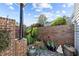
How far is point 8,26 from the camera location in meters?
2.79

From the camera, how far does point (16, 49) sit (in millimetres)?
2811

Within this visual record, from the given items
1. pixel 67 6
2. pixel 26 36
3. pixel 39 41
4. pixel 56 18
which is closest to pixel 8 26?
pixel 26 36

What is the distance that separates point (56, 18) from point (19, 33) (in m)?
0.64

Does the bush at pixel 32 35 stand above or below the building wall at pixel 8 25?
below

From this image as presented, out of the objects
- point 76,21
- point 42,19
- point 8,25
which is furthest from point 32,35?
point 76,21

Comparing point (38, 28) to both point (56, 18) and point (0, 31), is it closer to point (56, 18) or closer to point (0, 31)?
point (56, 18)

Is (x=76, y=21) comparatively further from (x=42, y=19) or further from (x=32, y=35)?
(x=32, y=35)

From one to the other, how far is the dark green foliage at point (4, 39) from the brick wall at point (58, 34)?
513mm

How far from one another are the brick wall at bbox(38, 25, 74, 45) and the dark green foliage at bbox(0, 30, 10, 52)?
1.68 feet

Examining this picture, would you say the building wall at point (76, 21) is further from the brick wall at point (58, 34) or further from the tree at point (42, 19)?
the tree at point (42, 19)

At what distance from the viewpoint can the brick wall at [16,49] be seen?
2.79 metres

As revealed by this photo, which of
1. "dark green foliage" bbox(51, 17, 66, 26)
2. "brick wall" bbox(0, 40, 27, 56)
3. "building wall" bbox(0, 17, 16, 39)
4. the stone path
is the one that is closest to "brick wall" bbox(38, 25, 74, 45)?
"dark green foliage" bbox(51, 17, 66, 26)

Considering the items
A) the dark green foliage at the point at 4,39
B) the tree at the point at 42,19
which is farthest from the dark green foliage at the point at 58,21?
the dark green foliage at the point at 4,39

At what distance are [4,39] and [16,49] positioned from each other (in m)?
0.25
